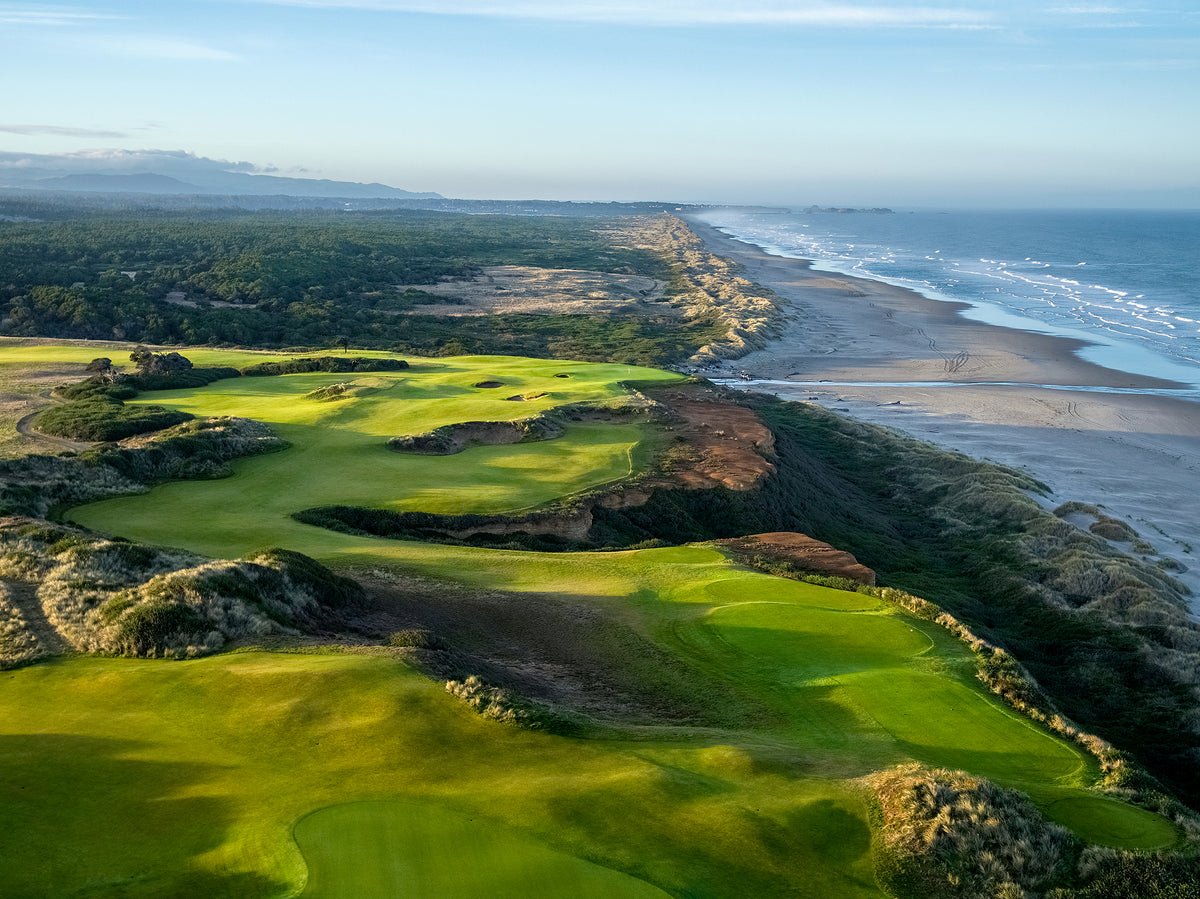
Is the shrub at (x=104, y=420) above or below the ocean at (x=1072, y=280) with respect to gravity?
below

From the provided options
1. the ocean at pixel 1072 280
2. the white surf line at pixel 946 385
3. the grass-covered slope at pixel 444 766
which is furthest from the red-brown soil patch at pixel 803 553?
the ocean at pixel 1072 280

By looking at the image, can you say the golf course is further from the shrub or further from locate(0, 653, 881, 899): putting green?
the shrub

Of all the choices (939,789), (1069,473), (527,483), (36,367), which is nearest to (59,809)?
(939,789)

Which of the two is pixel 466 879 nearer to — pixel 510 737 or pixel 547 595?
pixel 510 737

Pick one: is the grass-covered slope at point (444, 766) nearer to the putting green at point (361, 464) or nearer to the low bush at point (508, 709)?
the low bush at point (508, 709)

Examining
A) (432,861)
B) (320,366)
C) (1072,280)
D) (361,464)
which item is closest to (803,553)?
(361,464)

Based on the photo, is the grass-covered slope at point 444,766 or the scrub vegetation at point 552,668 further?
the scrub vegetation at point 552,668

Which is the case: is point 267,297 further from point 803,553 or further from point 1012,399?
point 803,553
